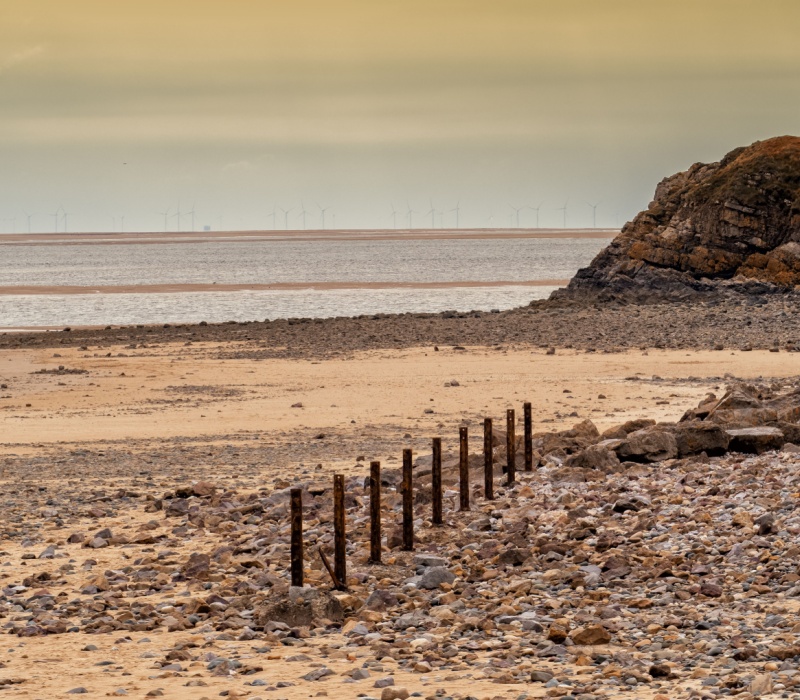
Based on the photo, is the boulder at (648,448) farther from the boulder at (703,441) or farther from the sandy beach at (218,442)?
the sandy beach at (218,442)

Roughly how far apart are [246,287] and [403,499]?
295ft

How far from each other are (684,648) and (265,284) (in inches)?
3880

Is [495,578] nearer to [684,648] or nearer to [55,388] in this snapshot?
[684,648]

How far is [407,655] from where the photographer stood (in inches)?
475

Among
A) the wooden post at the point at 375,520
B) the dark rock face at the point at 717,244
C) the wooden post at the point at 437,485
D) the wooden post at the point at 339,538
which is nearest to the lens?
the wooden post at the point at 339,538

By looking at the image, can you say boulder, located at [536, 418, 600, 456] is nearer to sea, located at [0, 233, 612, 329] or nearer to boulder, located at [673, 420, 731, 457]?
boulder, located at [673, 420, 731, 457]

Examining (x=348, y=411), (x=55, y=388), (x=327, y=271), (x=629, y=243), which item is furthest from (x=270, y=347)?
(x=327, y=271)

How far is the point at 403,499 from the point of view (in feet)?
51.9

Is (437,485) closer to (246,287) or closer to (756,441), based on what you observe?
(756,441)

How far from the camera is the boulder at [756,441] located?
19.2 metres

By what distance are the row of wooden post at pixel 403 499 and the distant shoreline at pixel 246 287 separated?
265 ft

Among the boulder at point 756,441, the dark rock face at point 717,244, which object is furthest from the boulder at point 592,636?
the dark rock face at point 717,244

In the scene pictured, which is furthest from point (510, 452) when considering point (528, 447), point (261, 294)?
point (261, 294)

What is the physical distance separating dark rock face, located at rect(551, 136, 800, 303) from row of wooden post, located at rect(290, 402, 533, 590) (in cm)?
4043
